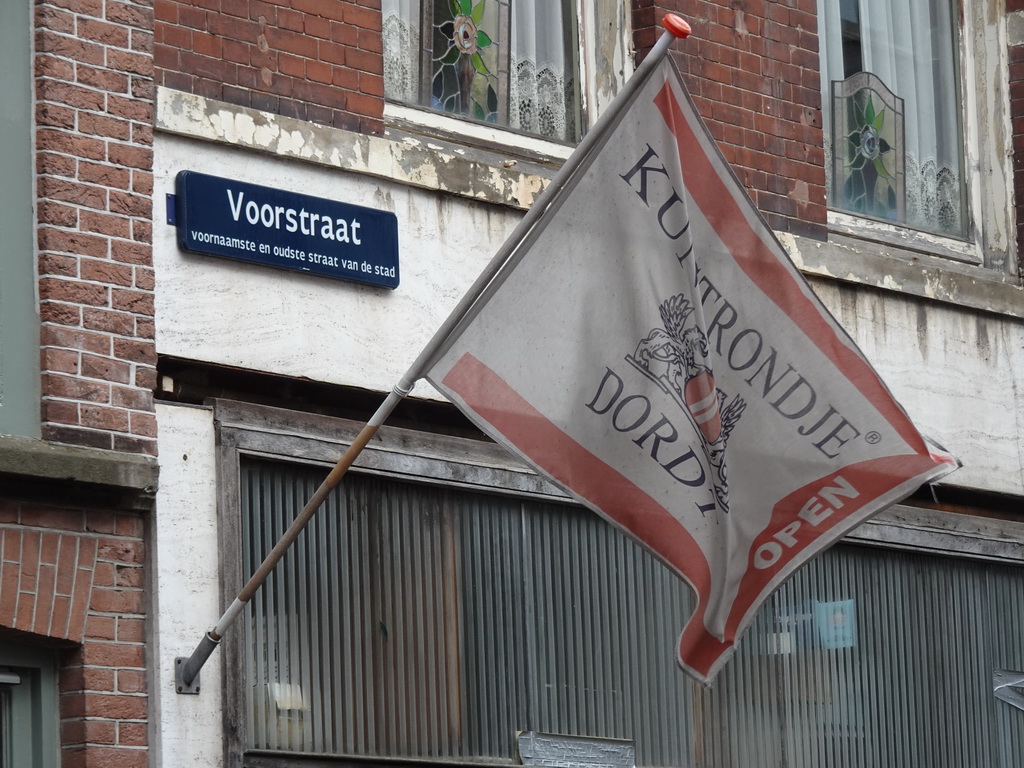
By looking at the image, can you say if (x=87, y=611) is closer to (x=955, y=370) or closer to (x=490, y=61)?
(x=490, y=61)

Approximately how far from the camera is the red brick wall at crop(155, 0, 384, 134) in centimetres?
751

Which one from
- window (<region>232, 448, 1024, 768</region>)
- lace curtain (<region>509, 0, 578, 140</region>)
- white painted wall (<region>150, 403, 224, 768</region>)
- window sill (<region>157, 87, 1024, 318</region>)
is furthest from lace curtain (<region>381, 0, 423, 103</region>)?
white painted wall (<region>150, 403, 224, 768</region>)

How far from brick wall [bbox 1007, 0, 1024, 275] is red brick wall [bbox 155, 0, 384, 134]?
4.14m

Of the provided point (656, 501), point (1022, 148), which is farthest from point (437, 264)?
point (1022, 148)

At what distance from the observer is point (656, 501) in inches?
253

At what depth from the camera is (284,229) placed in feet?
24.7

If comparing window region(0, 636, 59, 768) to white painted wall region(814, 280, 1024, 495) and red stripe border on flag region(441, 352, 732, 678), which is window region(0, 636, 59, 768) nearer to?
red stripe border on flag region(441, 352, 732, 678)

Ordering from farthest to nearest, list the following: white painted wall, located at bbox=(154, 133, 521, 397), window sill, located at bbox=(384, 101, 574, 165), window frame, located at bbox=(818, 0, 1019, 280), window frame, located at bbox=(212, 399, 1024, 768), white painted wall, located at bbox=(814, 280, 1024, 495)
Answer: window frame, located at bbox=(818, 0, 1019, 280) → white painted wall, located at bbox=(814, 280, 1024, 495) → window sill, located at bbox=(384, 101, 574, 165) → white painted wall, located at bbox=(154, 133, 521, 397) → window frame, located at bbox=(212, 399, 1024, 768)

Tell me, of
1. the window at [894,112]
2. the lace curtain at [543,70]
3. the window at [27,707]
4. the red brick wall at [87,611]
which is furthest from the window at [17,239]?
the window at [894,112]

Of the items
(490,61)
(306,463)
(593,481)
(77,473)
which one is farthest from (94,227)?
(490,61)

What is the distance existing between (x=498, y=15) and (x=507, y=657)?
9.49 feet

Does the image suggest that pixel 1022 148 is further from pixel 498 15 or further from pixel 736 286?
pixel 736 286

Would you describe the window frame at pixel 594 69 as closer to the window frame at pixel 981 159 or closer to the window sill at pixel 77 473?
the window frame at pixel 981 159

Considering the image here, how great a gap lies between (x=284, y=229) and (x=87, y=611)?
65.9 inches
